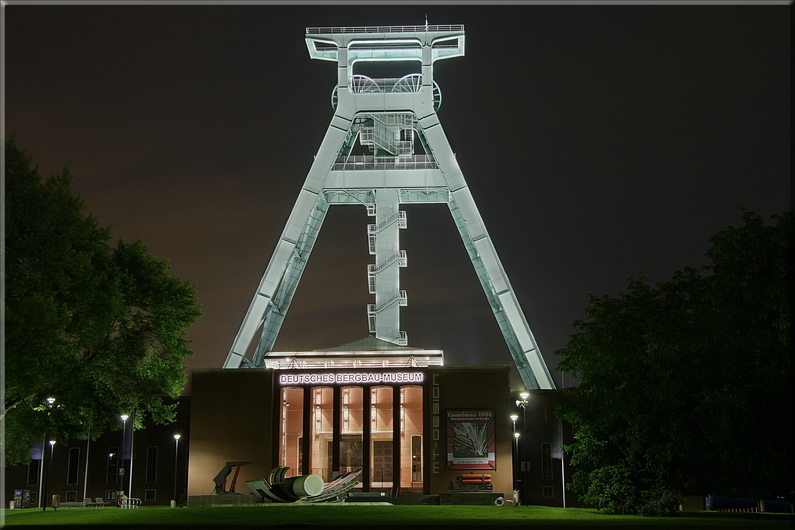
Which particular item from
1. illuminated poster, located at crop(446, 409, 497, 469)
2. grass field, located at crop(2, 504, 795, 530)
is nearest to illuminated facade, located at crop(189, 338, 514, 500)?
illuminated poster, located at crop(446, 409, 497, 469)

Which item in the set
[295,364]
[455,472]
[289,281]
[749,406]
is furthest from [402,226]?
[749,406]

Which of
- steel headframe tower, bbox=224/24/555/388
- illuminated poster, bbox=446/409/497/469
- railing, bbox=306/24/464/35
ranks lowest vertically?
illuminated poster, bbox=446/409/497/469

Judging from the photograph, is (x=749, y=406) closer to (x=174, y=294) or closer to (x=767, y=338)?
(x=767, y=338)

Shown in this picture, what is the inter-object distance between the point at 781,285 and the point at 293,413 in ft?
104

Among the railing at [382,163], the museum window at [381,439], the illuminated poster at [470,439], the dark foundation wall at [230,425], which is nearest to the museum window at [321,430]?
the museum window at [381,439]

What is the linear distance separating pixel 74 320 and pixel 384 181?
25.4m

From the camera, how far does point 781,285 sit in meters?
31.9

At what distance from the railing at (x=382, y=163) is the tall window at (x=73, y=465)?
22.9 m

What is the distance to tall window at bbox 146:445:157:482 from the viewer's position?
5456 cm

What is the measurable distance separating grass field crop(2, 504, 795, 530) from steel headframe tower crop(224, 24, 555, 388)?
19.1m

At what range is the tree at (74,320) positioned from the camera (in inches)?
1288

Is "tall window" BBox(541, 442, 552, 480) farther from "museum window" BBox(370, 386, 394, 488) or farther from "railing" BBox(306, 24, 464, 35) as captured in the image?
"railing" BBox(306, 24, 464, 35)

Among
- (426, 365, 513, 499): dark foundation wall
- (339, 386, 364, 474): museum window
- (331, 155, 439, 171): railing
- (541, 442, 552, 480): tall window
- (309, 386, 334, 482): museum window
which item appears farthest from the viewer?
(331, 155, 439, 171): railing

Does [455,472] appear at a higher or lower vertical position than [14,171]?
→ lower
